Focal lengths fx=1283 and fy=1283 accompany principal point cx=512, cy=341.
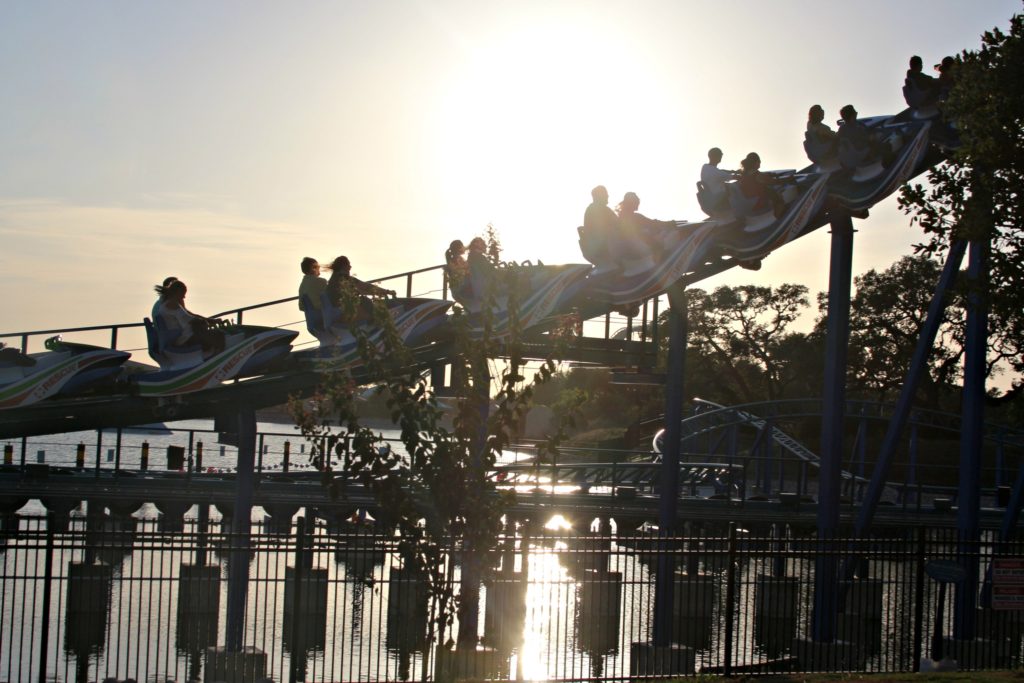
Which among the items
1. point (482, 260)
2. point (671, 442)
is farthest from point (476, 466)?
point (671, 442)

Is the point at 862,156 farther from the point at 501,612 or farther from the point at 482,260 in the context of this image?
the point at 482,260

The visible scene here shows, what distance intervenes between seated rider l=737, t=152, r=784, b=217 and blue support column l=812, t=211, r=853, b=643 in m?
1.12

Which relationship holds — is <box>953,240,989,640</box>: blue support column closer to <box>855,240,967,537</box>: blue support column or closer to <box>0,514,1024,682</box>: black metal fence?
<box>0,514,1024,682</box>: black metal fence

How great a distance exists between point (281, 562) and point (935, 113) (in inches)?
865

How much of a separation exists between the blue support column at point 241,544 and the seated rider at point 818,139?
9.78 m

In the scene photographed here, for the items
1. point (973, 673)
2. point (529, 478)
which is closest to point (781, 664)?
point (973, 673)

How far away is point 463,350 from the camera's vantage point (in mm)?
12273

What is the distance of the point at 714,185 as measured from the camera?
20.4 m

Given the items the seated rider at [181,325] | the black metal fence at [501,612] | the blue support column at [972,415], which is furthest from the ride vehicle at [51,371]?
the blue support column at [972,415]

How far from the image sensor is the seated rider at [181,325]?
19.7m

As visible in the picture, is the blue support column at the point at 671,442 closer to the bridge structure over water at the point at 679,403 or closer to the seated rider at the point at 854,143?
the bridge structure over water at the point at 679,403

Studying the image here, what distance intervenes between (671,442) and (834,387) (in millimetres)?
2646

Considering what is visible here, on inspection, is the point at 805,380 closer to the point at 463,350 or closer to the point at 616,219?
the point at 616,219

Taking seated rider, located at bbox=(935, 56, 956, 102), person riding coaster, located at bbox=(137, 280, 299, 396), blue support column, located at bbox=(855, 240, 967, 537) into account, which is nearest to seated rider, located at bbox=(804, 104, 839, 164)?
seated rider, located at bbox=(935, 56, 956, 102)
